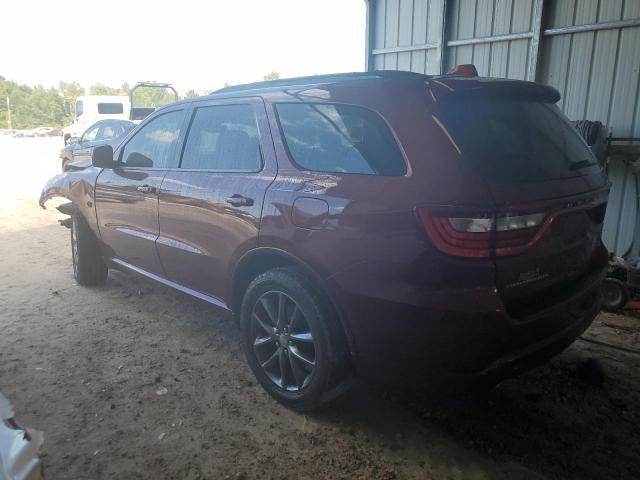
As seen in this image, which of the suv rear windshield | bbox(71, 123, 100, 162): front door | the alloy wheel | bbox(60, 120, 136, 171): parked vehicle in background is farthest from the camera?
bbox(60, 120, 136, 171): parked vehicle in background

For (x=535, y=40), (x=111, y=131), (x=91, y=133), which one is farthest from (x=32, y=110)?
(x=535, y=40)

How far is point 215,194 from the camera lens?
10.1 feet

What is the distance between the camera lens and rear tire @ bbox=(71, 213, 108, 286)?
15.4 feet

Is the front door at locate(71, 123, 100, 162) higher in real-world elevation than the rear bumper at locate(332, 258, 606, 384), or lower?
higher

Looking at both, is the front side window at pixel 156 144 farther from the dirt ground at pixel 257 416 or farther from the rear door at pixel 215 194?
the dirt ground at pixel 257 416

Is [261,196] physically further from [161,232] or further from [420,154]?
[161,232]

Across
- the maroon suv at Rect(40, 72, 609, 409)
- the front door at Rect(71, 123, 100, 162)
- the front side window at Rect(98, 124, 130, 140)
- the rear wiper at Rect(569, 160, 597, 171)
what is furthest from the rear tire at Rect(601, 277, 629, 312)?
the front side window at Rect(98, 124, 130, 140)

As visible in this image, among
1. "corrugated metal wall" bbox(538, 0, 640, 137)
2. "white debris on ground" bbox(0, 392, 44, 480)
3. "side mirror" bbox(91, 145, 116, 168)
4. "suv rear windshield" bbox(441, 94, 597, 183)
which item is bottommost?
"white debris on ground" bbox(0, 392, 44, 480)

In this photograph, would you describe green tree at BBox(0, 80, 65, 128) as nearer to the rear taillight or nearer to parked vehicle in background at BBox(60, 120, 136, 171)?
parked vehicle in background at BBox(60, 120, 136, 171)

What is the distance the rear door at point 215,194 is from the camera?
2.87 metres

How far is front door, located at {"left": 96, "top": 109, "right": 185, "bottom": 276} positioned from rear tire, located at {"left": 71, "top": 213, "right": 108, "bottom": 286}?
16.5 inches

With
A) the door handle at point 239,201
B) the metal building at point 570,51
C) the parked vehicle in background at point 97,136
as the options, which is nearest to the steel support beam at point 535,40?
the metal building at point 570,51

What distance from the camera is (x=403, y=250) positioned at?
2.10 metres

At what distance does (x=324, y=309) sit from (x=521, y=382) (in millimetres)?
1482
